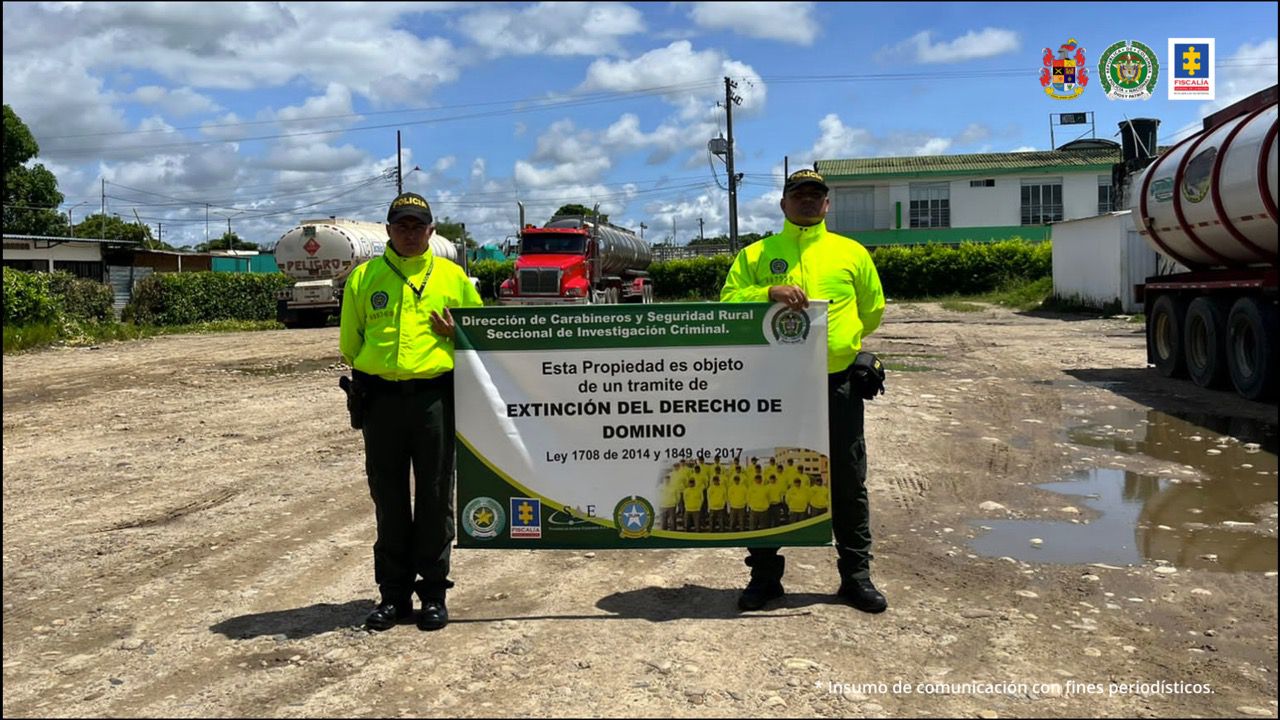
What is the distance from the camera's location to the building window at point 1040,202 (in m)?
57.2

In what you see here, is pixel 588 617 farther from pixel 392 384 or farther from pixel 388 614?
pixel 392 384

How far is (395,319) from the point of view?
4.63 metres

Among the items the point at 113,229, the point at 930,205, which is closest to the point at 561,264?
the point at 930,205

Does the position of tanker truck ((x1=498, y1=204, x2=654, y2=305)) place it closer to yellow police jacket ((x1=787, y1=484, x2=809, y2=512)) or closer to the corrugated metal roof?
yellow police jacket ((x1=787, y1=484, x2=809, y2=512))

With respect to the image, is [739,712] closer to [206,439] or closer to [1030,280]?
[206,439]

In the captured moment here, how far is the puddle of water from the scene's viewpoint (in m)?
5.86

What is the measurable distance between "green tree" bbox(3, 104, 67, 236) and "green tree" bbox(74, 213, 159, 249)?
18.6 m

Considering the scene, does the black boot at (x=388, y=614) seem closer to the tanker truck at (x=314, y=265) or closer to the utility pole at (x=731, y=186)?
the tanker truck at (x=314, y=265)

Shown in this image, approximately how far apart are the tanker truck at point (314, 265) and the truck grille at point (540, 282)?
472cm

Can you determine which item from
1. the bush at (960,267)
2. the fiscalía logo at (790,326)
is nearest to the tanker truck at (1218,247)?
the fiscalía logo at (790,326)

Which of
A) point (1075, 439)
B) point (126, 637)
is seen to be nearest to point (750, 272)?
point (126, 637)

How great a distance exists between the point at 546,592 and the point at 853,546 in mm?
1574

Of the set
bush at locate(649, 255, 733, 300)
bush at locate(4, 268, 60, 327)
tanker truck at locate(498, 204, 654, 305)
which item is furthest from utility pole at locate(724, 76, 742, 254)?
bush at locate(4, 268, 60, 327)

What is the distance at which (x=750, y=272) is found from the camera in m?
5.02
